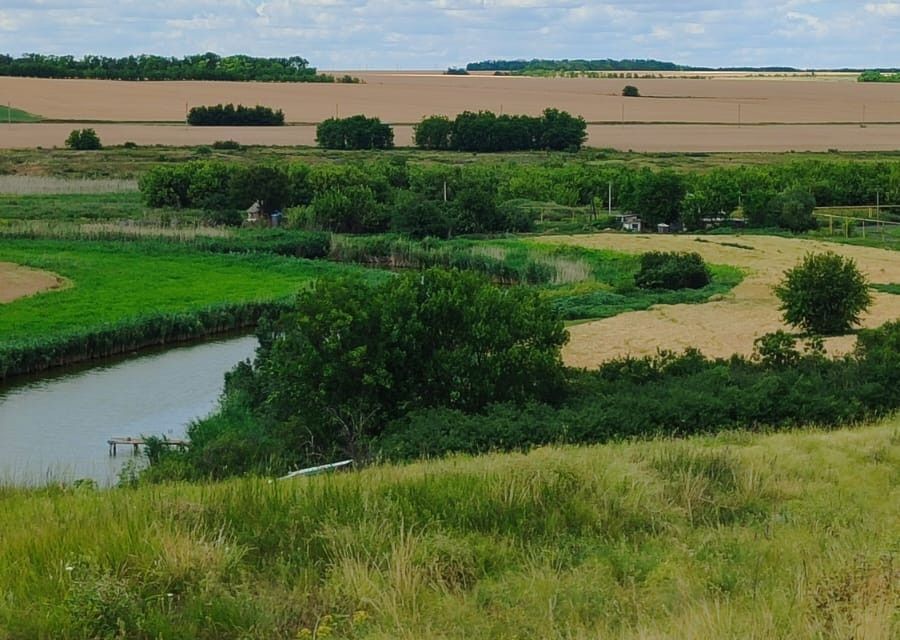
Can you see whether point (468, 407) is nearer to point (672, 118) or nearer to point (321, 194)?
point (321, 194)

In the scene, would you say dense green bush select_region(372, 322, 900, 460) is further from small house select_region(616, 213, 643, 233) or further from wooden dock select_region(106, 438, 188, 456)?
small house select_region(616, 213, 643, 233)

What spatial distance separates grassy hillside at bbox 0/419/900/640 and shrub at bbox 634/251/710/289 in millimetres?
35100

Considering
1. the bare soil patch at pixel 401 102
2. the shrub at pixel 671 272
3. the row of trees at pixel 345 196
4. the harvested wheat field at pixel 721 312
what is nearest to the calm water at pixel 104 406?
the harvested wheat field at pixel 721 312

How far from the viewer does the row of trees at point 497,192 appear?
6212cm

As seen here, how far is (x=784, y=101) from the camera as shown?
182625 mm

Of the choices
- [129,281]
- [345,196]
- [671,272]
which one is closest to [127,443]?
[129,281]

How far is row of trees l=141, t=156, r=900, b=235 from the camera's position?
62.1m

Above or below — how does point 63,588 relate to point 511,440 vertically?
above

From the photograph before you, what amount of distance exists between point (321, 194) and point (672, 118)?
9826cm

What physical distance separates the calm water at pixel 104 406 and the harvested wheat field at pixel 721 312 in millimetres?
9603

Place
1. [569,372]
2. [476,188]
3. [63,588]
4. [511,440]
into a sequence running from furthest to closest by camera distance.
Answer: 1. [476,188]
2. [569,372]
3. [511,440]
4. [63,588]

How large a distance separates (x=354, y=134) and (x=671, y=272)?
7045 centimetres

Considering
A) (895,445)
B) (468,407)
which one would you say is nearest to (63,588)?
(895,445)

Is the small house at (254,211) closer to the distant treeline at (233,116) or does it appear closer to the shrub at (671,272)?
the shrub at (671,272)
